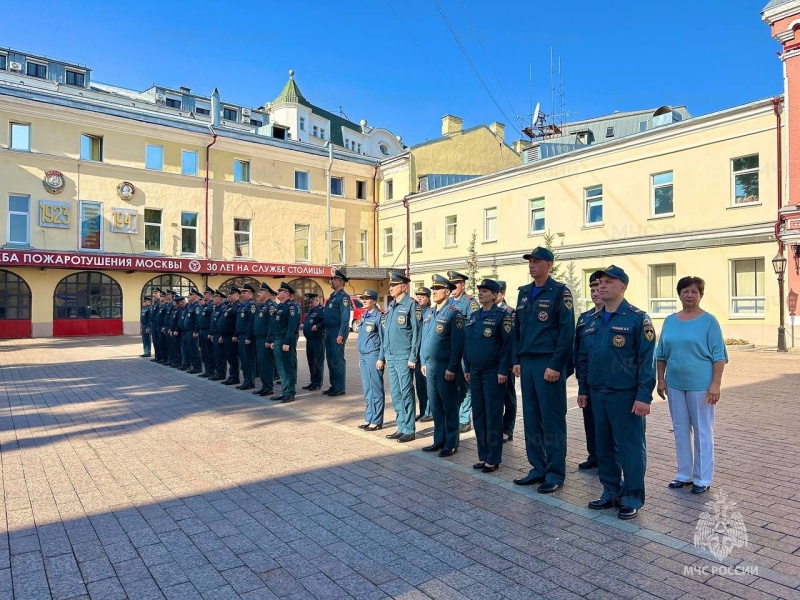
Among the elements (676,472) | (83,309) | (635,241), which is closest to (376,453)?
(676,472)

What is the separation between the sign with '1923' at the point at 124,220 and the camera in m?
25.3

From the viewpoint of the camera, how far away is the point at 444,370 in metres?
6.29

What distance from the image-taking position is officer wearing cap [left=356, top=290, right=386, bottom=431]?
296 inches

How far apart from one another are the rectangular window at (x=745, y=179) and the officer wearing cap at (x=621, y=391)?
56.0 ft

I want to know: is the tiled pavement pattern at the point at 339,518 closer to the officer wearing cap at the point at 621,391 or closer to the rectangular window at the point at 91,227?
the officer wearing cap at the point at 621,391

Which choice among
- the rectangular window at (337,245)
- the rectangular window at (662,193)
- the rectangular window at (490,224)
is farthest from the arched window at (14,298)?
the rectangular window at (662,193)

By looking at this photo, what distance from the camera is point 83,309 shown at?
24.8 m

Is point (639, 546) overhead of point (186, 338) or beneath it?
beneath

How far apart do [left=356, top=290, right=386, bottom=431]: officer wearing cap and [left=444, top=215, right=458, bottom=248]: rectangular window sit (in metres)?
21.7

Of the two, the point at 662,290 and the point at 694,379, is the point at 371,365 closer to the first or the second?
the point at 694,379

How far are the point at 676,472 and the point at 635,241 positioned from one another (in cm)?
1761

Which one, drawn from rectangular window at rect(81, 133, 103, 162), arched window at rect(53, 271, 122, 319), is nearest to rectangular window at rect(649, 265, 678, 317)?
arched window at rect(53, 271, 122, 319)

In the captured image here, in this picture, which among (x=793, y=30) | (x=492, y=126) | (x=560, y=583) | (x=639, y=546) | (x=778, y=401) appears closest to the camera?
(x=560, y=583)

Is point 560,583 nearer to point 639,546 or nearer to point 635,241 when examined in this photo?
point 639,546
